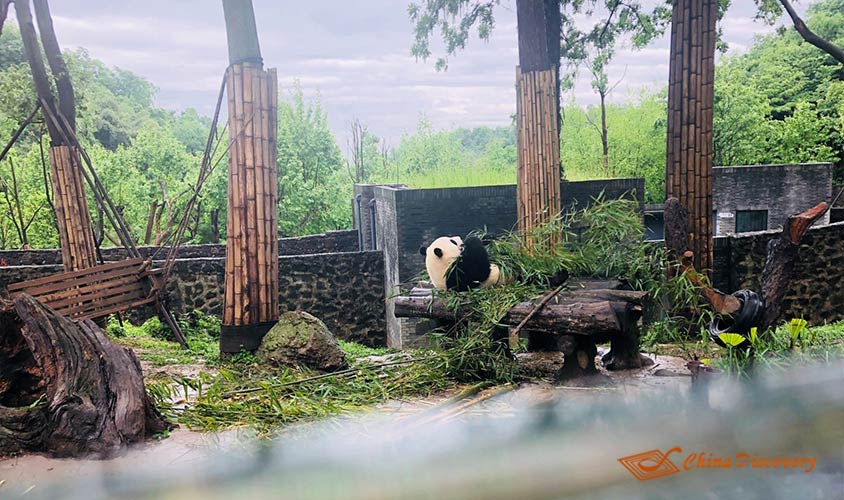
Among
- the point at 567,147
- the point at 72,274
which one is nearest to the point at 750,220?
the point at 567,147

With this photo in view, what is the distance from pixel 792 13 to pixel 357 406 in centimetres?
478

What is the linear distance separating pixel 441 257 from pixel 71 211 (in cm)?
448

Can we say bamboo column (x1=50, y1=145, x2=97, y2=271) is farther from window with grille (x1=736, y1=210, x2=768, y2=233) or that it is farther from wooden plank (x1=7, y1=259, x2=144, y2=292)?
window with grille (x1=736, y1=210, x2=768, y2=233)

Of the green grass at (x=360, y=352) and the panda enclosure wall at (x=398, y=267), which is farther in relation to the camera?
the panda enclosure wall at (x=398, y=267)

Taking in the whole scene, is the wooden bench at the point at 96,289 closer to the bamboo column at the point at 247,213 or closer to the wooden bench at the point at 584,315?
the bamboo column at the point at 247,213

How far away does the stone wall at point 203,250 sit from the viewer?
38.6 ft

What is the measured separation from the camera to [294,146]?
22.1m

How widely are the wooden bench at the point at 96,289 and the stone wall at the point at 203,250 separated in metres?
2.88

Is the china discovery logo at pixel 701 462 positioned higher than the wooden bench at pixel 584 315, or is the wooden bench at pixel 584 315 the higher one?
the wooden bench at pixel 584 315

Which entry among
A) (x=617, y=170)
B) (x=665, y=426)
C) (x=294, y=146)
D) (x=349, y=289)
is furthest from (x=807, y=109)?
(x=665, y=426)

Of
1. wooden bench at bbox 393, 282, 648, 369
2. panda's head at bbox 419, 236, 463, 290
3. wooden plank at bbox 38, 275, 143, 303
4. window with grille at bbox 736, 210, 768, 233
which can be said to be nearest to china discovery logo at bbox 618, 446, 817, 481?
wooden bench at bbox 393, 282, 648, 369

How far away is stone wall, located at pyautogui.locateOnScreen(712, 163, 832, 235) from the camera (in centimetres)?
1583

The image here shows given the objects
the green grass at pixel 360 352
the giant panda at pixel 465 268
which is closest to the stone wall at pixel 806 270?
the green grass at pixel 360 352

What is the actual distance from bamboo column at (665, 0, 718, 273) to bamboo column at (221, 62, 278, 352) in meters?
3.25
